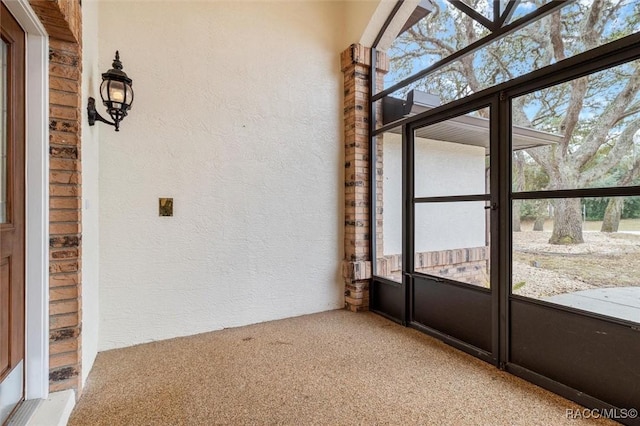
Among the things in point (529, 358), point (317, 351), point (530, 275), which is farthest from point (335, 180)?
point (529, 358)

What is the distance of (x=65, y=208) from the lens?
1856mm

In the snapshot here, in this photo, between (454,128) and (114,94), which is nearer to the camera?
(114,94)

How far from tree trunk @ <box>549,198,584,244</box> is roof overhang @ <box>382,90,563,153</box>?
0.42 metres

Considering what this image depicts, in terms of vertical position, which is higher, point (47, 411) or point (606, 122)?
point (606, 122)

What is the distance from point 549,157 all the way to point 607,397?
1458mm

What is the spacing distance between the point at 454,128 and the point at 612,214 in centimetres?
147

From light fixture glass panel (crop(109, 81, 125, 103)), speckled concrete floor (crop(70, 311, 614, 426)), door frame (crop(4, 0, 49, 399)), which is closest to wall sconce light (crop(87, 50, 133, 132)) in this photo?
light fixture glass panel (crop(109, 81, 125, 103))

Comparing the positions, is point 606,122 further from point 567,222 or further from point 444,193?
point 444,193

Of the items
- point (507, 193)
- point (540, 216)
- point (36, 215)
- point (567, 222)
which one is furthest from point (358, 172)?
point (36, 215)

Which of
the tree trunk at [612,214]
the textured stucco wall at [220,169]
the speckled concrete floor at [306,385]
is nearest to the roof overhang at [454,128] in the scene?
the tree trunk at [612,214]

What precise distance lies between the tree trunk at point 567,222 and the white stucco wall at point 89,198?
3091mm

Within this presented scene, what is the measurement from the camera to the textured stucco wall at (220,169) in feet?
8.80

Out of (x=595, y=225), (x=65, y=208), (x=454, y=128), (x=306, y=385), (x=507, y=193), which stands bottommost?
(x=306, y=385)

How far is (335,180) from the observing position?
363 cm
